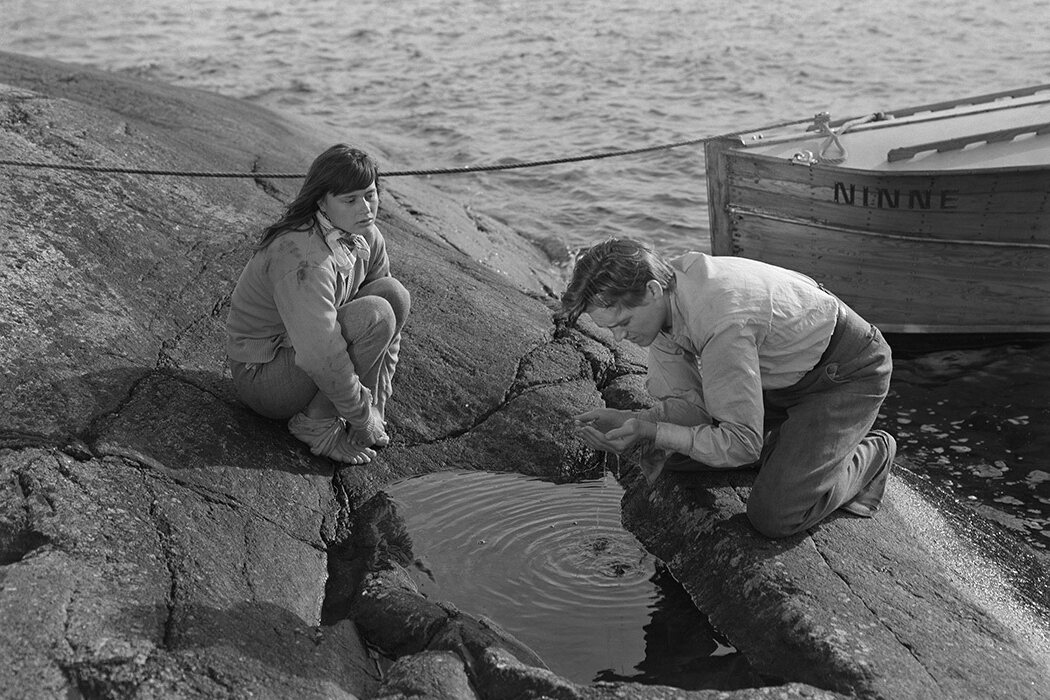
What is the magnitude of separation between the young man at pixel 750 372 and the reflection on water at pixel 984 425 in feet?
5.97

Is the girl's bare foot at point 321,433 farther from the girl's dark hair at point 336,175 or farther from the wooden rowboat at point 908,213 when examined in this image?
the wooden rowboat at point 908,213

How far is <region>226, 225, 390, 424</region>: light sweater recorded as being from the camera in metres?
4.51

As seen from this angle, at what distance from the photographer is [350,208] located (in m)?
4.50

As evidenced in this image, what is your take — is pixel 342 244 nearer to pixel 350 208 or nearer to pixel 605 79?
pixel 350 208

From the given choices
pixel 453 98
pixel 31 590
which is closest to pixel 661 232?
pixel 453 98

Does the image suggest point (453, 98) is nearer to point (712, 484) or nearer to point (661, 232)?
point (661, 232)

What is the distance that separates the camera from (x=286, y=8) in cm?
2233

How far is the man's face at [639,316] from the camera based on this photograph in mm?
4109

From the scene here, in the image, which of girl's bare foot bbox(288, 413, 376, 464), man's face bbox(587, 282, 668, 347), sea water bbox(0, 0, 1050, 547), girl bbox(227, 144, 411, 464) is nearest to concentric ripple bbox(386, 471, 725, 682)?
girl's bare foot bbox(288, 413, 376, 464)

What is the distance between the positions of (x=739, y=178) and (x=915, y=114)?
1.89 metres

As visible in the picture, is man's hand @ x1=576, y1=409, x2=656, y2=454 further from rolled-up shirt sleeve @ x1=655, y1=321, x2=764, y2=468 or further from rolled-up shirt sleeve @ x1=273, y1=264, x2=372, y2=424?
rolled-up shirt sleeve @ x1=273, y1=264, x2=372, y2=424

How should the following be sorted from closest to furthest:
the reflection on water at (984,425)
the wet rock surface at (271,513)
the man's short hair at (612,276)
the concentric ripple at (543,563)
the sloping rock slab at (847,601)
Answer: the wet rock surface at (271,513), the sloping rock slab at (847,601), the man's short hair at (612,276), the concentric ripple at (543,563), the reflection on water at (984,425)

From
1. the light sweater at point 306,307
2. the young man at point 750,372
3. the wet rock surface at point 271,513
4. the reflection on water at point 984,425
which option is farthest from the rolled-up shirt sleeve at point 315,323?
the reflection on water at point 984,425

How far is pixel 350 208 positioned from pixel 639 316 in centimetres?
127
